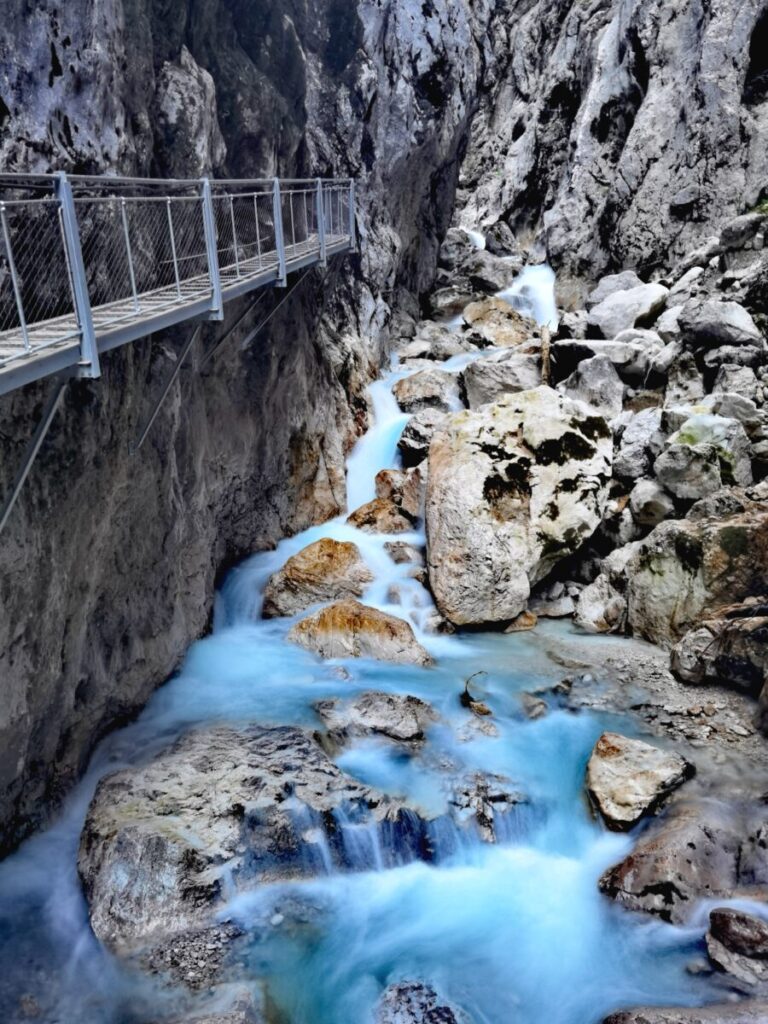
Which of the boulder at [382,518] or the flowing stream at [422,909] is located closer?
the flowing stream at [422,909]

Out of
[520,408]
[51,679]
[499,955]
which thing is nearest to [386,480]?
[520,408]

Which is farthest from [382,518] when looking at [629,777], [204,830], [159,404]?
[204,830]

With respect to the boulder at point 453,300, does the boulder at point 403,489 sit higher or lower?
lower

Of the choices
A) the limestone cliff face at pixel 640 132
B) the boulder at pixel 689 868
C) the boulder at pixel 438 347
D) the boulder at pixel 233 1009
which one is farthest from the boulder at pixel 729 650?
the limestone cliff face at pixel 640 132

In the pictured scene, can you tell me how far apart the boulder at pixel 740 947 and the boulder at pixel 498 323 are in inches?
679

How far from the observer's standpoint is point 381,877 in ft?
23.2

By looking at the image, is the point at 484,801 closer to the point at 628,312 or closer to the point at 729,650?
the point at 729,650

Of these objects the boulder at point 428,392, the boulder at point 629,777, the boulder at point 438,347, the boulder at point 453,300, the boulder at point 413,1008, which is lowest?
the boulder at point 413,1008

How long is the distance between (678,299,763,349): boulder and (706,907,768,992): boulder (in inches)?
441

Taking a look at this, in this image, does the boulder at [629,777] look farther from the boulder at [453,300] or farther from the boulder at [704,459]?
the boulder at [453,300]

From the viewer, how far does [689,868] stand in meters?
6.59

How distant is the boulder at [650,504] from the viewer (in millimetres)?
11648

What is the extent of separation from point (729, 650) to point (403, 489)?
22.1 feet

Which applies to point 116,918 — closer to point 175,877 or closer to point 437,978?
point 175,877
